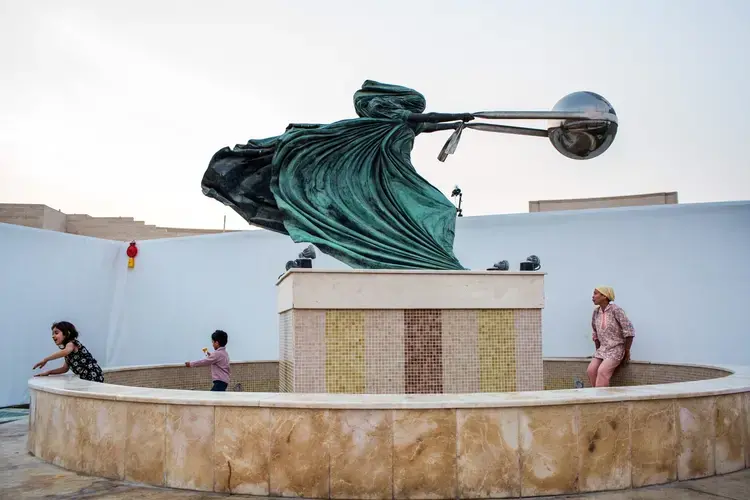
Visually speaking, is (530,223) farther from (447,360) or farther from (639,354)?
(447,360)

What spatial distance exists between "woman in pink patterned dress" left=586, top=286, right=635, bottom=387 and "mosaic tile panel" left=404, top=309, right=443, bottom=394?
1.44m

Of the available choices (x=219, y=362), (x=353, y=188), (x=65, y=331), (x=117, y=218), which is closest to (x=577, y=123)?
(x=353, y=188)

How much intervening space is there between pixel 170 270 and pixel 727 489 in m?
9.16

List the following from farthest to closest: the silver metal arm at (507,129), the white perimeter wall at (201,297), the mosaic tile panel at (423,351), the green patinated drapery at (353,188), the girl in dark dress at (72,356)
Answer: the white perimeter wall at (201,297)
the silver metal arm at (507,129)
the green patinated drapery at (353,188)
the girl in dark dress at (72,356)
the mosaic tile panel at (423,351)

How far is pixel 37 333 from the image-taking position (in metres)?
9.39

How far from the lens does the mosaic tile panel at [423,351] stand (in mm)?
5348

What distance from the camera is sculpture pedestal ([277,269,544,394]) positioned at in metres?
5.30

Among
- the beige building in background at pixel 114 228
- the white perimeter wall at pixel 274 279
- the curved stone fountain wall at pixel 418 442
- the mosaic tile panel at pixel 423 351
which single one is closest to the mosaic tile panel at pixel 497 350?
the mosaic tile panel at pixel 423 351

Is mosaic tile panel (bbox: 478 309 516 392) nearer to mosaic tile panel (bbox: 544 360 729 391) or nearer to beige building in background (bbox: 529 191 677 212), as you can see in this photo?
mosaic tile panel (bbox: 544 360 729 391)

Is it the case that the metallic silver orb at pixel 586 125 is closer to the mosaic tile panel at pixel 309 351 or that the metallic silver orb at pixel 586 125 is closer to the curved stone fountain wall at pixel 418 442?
the mosaic tile panel at pixel 309 351

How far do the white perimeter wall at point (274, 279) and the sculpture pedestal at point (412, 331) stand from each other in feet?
11.9

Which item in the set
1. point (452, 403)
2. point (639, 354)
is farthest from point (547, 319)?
point (452, 403)

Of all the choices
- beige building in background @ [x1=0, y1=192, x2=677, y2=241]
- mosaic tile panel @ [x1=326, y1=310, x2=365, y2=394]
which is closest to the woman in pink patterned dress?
mosaic tile panel @ [x1=326, y1=310, x2=365, y2=394]

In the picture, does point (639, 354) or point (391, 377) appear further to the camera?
point (639, 354)
